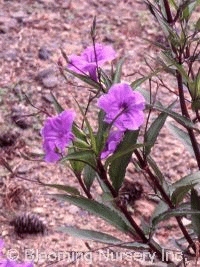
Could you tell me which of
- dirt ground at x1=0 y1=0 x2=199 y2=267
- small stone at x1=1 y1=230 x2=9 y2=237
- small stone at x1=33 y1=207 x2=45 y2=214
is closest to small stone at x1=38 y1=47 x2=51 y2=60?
dirt ground at x1=0 y1=0 x2=199 y2=267

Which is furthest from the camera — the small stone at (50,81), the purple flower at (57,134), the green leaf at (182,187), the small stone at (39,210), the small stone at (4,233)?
the small stone at (50,81)

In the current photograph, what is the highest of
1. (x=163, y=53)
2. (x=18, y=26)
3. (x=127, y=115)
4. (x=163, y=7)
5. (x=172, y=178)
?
(x=18, y=26)

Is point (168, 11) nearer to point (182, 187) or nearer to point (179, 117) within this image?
point (179, 117)

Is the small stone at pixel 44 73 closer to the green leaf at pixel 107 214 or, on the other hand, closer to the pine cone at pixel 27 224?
the pine cone at pixel 27 224

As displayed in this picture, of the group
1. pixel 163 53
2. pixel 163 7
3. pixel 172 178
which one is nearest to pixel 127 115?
pixel 163 53

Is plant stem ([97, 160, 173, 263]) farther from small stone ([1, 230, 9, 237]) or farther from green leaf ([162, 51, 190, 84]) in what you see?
small stone ([1, 230, 9, 237])

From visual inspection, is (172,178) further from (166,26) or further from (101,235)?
(166,26)

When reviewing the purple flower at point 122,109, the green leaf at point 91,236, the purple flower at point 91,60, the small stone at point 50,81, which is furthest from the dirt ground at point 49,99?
the purple flower at point 122,109
